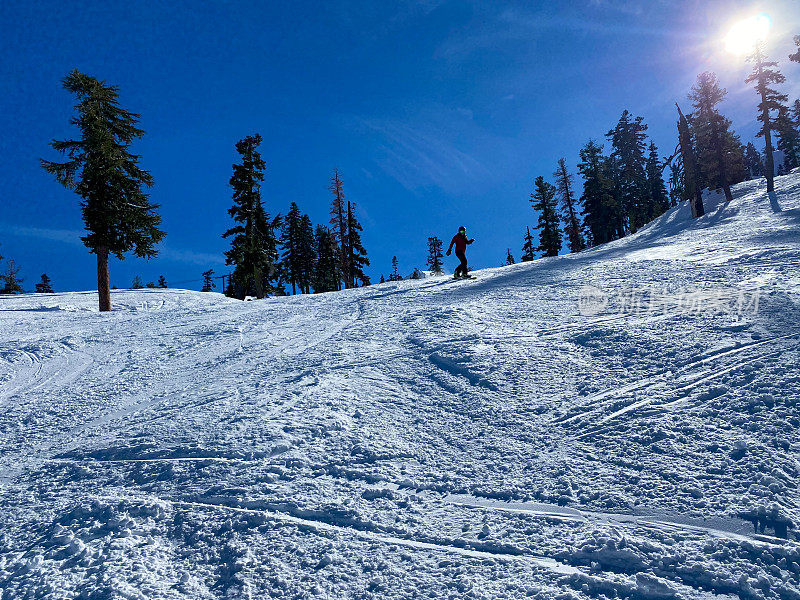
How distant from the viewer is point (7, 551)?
10.8 ft

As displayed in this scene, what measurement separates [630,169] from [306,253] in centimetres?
→ 4012

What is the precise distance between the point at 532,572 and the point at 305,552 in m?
1.61

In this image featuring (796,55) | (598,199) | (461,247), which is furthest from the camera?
(598,199)

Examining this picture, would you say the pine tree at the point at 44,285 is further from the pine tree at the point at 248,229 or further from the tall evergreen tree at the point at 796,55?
the tall evergreen tree at the point at 796,55

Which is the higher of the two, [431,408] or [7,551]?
[431,408]

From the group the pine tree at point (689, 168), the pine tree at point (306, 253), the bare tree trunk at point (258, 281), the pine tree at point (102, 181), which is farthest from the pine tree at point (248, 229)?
the pine tree at point (689, 168)

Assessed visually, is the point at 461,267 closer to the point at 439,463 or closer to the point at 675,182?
the point at 439,463

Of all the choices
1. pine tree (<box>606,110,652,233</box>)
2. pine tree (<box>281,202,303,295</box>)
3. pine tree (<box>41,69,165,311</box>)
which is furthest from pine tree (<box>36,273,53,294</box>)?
pine tree (<box>606,110,652,233</box>)

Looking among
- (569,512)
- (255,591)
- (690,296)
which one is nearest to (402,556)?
(255,591)

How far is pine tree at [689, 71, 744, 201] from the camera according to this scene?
34.5m

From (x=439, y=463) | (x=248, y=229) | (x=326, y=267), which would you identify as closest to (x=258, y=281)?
(x=248, y=229)

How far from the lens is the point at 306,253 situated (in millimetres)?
54031

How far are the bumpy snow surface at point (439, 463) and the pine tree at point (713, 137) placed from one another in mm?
33798

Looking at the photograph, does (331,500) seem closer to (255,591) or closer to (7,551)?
(255,591)
